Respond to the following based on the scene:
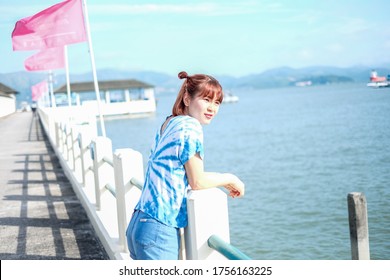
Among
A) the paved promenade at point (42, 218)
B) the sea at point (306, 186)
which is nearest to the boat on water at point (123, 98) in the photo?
the sea at point (306, 186)

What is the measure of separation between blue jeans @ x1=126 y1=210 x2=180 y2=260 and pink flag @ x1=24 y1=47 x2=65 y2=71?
13.1 meters

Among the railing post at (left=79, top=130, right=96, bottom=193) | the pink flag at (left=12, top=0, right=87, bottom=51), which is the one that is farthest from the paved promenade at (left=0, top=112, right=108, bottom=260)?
the pink flag at (left=12, top=0, right=87, bottom=51)

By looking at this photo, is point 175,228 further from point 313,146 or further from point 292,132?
point 292,132

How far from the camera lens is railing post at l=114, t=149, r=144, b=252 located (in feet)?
12.9

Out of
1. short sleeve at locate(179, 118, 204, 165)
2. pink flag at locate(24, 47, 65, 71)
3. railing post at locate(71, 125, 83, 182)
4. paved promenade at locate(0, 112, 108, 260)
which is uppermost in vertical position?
pink flag at locate(24, 47, 65, 71)

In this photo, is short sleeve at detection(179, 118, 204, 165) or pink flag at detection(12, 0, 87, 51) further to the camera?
pink flag at detection(12, 0, 87, 51)

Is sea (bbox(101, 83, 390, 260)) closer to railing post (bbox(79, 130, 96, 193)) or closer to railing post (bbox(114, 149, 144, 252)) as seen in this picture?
railing post (bbox(79, 130, 96, 193))

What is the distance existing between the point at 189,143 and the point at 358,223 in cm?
89

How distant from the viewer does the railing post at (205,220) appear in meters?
2.30

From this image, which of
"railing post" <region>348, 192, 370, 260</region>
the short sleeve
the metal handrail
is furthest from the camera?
"railing post" <region>348, 192, 370, 260</region>

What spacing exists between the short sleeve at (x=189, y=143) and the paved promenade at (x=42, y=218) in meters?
2.42

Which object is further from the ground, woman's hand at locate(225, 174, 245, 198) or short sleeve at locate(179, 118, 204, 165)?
short sleeve at locate(179, 118, 204, 165)

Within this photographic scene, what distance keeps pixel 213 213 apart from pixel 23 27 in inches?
233

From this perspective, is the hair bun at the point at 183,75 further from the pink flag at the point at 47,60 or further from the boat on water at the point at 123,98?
the boat on water at the point at 123,98
